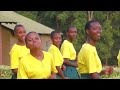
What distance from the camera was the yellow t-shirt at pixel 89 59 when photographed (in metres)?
3.80

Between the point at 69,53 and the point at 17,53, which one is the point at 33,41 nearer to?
the point at 17,53

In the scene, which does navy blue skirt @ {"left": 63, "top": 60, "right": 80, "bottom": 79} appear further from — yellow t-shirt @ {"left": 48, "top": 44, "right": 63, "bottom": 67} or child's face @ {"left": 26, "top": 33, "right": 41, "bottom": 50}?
child's face @ {"left": 26, "top": 33, "right": 41, "bottom": 50}

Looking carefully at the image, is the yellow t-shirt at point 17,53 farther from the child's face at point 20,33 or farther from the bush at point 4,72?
the bush at point 4,72

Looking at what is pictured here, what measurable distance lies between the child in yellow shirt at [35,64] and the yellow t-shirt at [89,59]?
0.33 m

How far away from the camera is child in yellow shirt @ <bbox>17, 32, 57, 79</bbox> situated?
3600 millimetres

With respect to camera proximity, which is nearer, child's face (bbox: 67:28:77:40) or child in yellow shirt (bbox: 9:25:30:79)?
child in yellow shirt (bbox: 9:25:30:79)

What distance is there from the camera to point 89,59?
3.81 metres

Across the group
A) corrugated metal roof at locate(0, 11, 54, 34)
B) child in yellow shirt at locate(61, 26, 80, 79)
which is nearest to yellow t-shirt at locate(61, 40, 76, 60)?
child in yellow shirt at locate(61, 26, 80, 79)

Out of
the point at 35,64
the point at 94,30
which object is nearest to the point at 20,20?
the point at 94,30

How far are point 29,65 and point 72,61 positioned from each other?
1502mm

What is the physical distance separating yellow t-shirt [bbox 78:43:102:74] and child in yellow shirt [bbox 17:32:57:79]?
326 millimetres

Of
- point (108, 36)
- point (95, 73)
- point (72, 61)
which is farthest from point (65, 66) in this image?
point (108, 36)

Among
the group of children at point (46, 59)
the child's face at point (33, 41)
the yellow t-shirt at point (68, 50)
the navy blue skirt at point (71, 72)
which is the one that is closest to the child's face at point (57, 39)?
the yellow t-shirt at point (68, 50)
